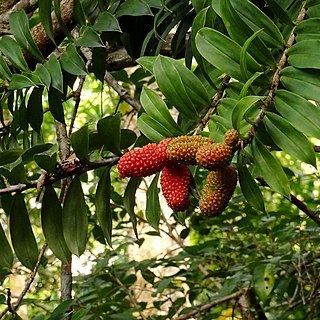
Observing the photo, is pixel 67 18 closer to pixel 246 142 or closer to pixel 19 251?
pixel 19 251

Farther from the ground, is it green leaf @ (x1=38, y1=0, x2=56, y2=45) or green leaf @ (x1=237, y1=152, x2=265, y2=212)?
green leaf @ (x1=38, y1=0, x2=56, y2=45)

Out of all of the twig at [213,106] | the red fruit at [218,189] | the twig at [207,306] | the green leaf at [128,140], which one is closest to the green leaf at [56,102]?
the green leaf at [128,140]

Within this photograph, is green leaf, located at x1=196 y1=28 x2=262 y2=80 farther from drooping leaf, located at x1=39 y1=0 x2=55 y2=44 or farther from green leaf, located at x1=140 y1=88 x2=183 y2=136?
drooping leaf, located at x1=39 y1=0 x2=55 y2=44

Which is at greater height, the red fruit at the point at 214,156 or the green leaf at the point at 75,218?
the green leaf at the point at 75,218

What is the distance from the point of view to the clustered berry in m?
0.48

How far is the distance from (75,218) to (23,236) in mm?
81

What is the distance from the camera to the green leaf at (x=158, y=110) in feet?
1.87

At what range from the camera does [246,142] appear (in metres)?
0.51

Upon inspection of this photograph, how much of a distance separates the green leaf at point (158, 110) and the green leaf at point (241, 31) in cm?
9

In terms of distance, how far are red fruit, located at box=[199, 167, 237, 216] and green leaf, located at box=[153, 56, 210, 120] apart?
82 mm

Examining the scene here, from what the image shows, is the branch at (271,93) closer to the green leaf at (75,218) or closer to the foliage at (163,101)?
the foliage at (163,101)

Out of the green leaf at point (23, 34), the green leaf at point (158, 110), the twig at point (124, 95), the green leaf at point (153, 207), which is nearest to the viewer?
the green leaf at point (158, 110)

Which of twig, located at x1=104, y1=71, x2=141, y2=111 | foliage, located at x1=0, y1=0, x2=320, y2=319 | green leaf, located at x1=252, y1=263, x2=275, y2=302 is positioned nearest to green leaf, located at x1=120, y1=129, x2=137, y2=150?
foliage, located at x1=0, y1=0, x2=320, y2=319

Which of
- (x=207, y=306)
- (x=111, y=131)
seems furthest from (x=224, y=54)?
(x=207, y=306)
